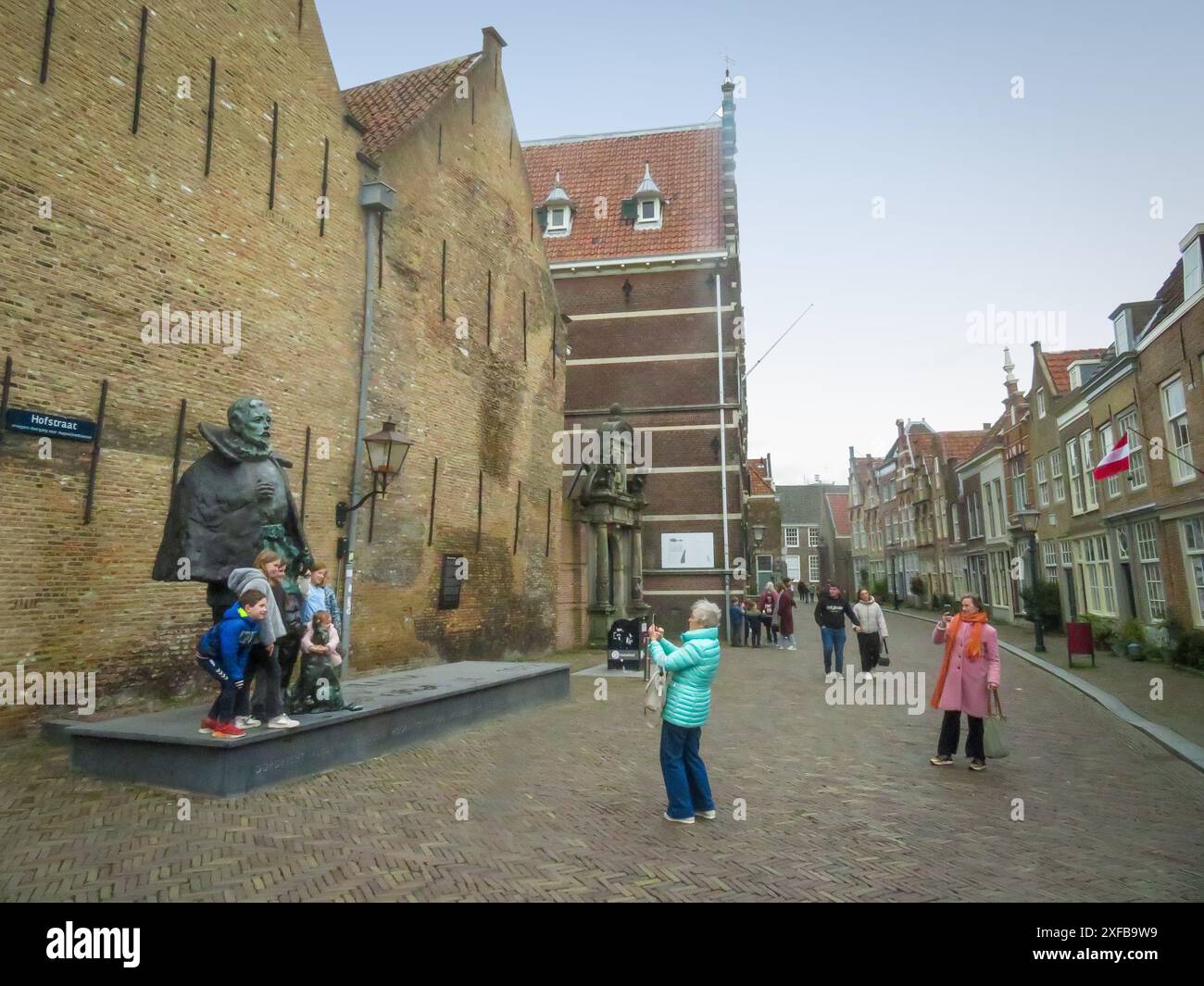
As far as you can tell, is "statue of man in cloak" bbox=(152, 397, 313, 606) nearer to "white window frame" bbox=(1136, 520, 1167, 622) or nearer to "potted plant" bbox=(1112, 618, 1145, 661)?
"potted plant" bbox=(1112, 618, 1145, 661)

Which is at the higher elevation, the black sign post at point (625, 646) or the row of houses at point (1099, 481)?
the row of houses at point (1099, 481)

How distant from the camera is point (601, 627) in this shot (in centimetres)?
2011

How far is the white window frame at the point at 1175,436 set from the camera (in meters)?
15.3

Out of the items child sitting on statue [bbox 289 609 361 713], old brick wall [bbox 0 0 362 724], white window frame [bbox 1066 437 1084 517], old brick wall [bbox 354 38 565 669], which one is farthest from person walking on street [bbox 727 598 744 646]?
child sitting on statue [bbox 289 609 361 713]

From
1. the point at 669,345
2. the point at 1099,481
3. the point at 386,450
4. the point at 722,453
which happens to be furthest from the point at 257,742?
the point at 1099,481

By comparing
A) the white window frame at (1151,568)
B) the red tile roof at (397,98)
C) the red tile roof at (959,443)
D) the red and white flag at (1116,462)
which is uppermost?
the red tile roof at (397,98)

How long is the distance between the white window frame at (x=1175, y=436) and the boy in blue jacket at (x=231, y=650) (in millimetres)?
16787

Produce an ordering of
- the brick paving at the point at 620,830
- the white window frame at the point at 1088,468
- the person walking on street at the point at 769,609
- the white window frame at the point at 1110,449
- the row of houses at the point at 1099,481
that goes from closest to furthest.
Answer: the brick paving at the point at 620,830 < the row of houses at the point at 1099,481 < the white window frame at the point at 1110,449 < the white window frame at the point at 1088,468 < the person walking on street at the point at 769,609

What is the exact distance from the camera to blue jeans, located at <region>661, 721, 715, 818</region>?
5.42 metres

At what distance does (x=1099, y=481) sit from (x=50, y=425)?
23093 millimetres

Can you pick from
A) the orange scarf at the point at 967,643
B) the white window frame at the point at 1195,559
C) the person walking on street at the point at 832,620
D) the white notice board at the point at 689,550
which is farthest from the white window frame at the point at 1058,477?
the orange scarf at the point at 967,643

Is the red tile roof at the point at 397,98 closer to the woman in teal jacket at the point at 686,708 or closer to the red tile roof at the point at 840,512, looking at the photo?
the woman in teal jacket at the point at 686,708
